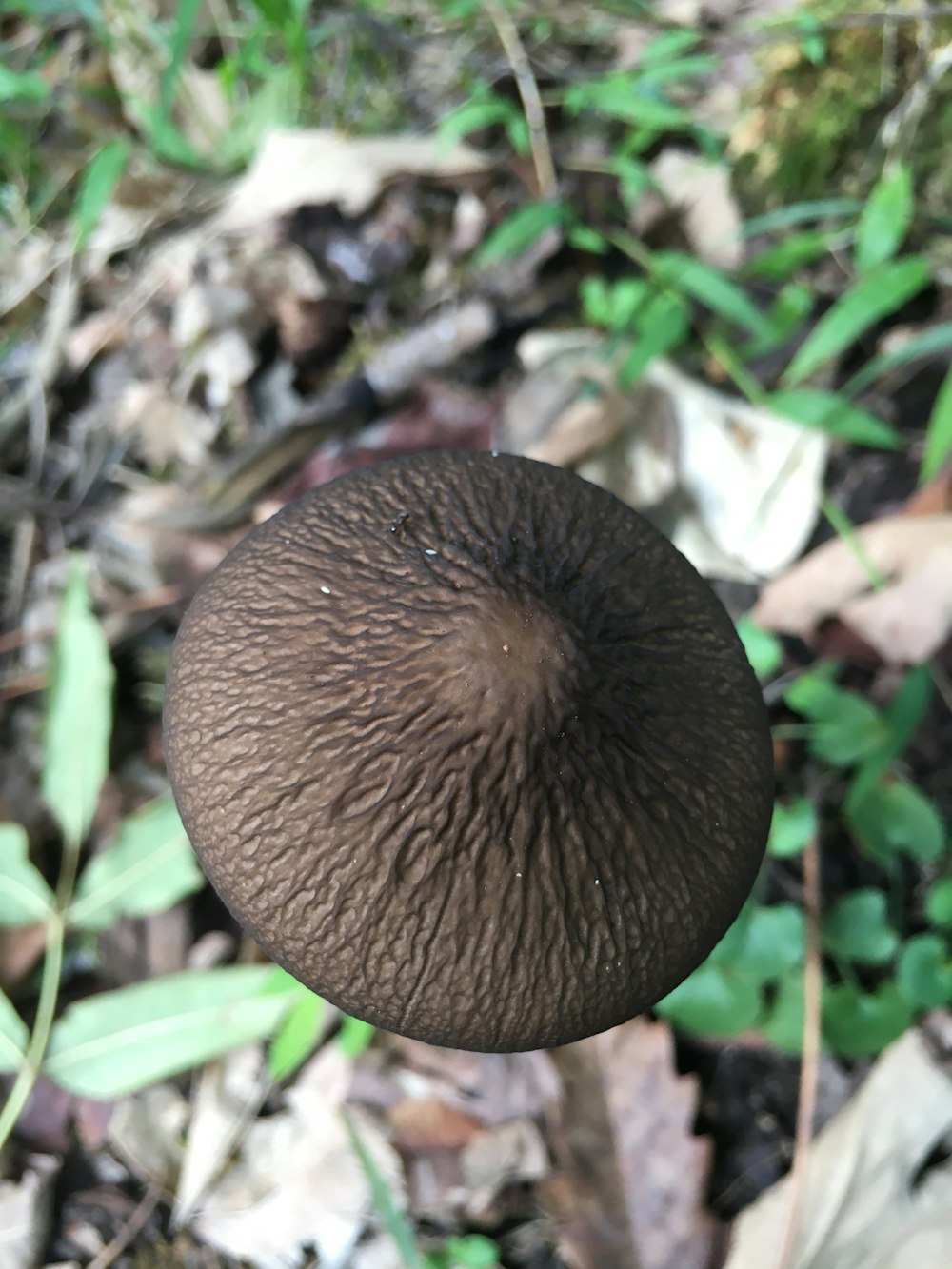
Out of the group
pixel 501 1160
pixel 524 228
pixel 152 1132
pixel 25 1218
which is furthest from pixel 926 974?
pixel 524 228

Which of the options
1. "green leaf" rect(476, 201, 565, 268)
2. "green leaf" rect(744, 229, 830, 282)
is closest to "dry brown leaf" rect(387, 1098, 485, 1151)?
"green leaf" rect(476, 201, 565, 268)

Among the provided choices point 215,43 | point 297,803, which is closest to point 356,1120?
point 297,803

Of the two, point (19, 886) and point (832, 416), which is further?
point (832, 416)

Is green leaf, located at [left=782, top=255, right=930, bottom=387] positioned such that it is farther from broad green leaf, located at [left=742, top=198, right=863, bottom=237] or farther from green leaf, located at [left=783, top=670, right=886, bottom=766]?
green leaf, located at [left=783, top=670, right=886, bottom=766]

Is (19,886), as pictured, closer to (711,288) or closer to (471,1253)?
(471,1253)

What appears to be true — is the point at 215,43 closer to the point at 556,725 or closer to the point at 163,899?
the point at 163,899

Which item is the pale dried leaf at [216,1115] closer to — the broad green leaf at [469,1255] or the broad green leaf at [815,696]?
the broad green leaf at [469,1255]
